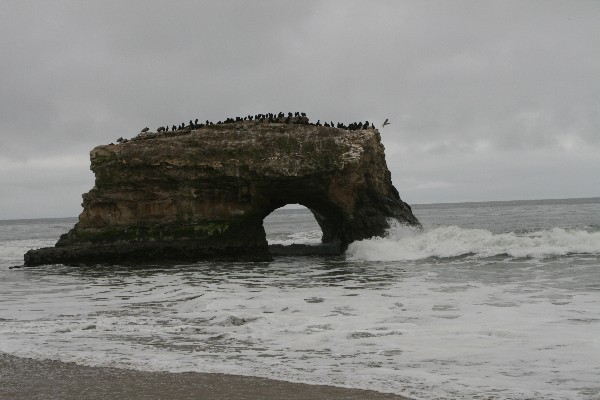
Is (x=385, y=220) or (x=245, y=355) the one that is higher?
(x=385, y=220)

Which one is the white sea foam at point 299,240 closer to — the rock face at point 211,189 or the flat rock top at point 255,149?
the rock face at point 211,189

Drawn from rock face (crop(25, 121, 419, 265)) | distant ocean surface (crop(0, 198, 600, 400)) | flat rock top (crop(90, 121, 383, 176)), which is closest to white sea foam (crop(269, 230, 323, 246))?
rock face (crop(25, 121, 419, 265))

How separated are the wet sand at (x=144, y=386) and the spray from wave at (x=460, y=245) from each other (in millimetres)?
17081

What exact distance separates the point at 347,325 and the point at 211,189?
1646cm

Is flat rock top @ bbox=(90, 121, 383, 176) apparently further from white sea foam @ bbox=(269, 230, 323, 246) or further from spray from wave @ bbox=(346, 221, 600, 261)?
white sea foam @ bbox=(269, 230, 323, 246)

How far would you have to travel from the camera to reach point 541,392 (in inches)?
261

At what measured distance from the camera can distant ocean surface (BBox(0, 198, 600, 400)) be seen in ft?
24.5

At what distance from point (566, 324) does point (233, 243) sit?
680 inches

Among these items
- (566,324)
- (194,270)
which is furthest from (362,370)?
(194,270)

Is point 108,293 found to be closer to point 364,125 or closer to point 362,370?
point 362,370

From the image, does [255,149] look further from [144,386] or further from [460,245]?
[144,386]

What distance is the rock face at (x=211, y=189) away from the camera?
83.7ft

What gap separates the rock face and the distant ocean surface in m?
5.05

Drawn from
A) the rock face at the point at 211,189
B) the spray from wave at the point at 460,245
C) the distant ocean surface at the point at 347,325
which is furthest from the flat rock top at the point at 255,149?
the distant ocean surface at the point at 347,325
